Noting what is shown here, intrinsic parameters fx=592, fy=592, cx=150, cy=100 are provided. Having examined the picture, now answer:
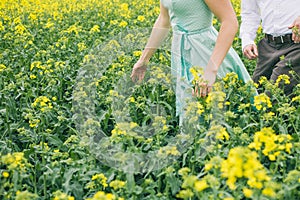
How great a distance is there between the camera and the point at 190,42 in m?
4.70

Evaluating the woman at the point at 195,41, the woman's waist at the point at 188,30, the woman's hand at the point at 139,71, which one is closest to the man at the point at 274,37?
the woman at the point at 195,41

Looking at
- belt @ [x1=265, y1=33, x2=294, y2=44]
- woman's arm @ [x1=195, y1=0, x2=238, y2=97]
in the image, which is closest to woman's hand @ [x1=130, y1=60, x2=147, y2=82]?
woman's arm @ [x1=195, y1=0, x2=238, y2=97]

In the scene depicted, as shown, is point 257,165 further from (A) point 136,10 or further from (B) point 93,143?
(A) point 136,10

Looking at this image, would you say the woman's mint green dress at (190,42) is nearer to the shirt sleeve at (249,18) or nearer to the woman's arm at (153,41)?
the woman's arm at (153,41)

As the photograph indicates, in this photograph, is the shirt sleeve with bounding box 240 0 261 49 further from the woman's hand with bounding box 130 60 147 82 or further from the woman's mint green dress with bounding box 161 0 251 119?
the woman's hand with bounding box 130 60 147 82

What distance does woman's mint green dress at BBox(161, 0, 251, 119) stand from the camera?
178 inches

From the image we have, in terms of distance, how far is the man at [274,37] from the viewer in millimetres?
5160

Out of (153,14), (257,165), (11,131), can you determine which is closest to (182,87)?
(11,131)

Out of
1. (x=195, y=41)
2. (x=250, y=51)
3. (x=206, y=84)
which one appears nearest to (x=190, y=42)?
(x=195, y=41)

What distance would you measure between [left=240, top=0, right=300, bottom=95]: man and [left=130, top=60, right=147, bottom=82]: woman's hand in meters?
1.04

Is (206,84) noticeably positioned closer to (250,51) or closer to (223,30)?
(223,30)

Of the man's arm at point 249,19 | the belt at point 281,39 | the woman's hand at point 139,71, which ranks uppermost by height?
the man's arm at point 249,19

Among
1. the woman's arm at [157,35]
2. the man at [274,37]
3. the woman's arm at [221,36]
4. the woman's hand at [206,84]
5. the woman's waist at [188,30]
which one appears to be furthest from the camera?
the man at [274,37]

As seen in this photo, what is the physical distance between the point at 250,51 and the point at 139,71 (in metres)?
1.11
